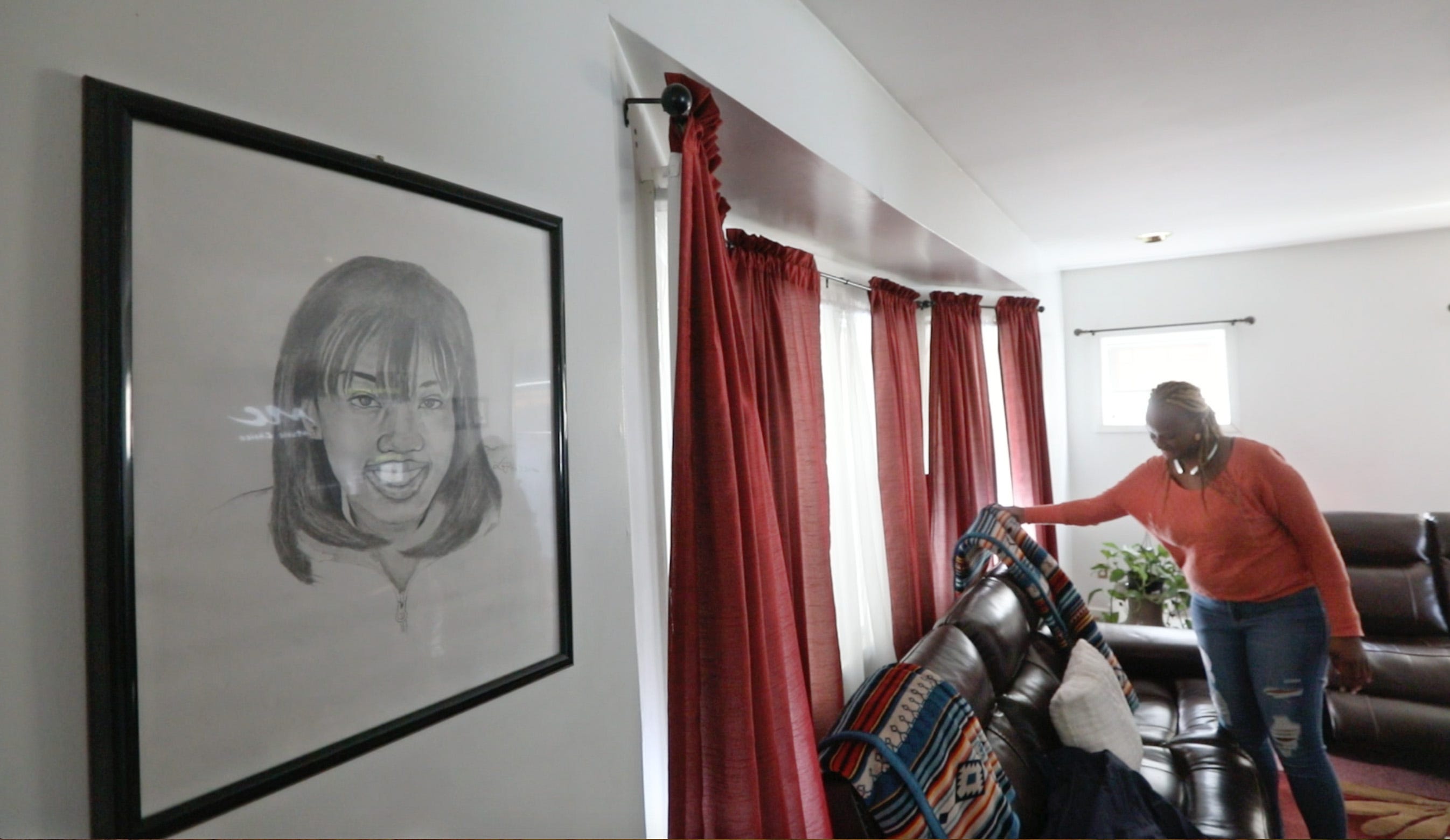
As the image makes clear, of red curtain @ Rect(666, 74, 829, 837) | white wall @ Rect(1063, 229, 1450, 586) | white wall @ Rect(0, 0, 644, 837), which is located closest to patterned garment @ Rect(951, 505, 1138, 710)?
red curtain @ Rect(666, 74, 829, 837)

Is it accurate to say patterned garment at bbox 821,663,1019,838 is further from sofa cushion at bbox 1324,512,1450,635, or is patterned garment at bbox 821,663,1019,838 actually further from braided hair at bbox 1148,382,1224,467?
sofa cushion at bbox 1324,512,1450,635

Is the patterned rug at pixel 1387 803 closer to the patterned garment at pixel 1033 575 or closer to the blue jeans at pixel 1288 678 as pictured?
the blue jeans at pixel 1288 678

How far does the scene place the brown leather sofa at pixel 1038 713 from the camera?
1.83 meters

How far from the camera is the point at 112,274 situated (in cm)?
49

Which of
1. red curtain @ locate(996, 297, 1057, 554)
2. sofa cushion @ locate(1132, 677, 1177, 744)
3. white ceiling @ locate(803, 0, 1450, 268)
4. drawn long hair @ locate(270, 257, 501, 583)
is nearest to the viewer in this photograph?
drawn long hair @ locate(270, 257, 501, 583)

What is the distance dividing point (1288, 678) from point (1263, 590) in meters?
0.22

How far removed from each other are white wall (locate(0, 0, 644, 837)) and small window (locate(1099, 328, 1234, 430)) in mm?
4382

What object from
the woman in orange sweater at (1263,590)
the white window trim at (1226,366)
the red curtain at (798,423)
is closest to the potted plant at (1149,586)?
the white window trim at (1226,366)

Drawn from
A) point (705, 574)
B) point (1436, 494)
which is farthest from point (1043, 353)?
point (705, 574)

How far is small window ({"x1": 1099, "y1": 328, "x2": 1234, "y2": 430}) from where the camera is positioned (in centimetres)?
441

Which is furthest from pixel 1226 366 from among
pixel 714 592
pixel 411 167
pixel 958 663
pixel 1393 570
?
pixel 411 167

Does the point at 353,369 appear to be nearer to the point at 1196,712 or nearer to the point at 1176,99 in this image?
the point at 1176,99

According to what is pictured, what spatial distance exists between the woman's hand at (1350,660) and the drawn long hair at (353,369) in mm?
1939

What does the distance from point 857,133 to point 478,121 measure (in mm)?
1166
